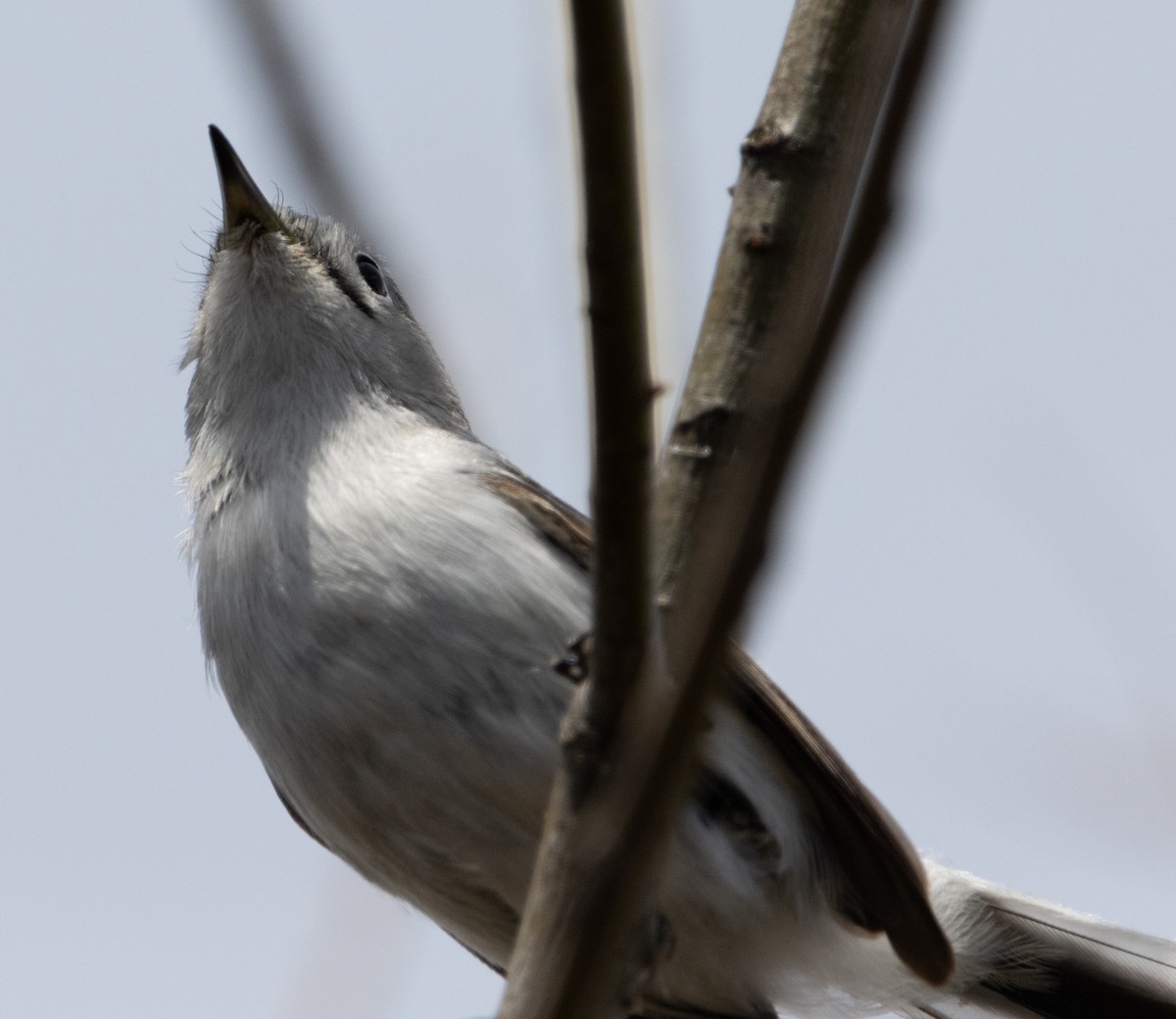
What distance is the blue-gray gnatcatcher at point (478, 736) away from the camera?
246cm

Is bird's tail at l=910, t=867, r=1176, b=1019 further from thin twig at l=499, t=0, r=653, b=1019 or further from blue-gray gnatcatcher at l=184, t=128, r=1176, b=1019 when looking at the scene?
thin twig at l=499, t=0, r=653, b=1019

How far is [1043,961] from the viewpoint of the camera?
124 inches

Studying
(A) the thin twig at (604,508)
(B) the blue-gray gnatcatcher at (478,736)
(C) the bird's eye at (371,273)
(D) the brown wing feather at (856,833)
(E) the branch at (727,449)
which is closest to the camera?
(E) the branch at (727,449)

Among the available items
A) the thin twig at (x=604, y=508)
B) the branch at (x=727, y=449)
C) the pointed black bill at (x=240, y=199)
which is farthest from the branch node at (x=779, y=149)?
the pointed black bill at (x=240, y=199)

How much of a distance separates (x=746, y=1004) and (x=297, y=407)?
1.58 metres

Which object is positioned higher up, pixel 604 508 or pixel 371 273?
pixel 371 273

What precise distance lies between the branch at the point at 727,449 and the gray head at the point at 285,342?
52.8 inches

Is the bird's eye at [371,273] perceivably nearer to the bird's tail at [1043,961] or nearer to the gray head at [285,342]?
the gray head at [285,342]

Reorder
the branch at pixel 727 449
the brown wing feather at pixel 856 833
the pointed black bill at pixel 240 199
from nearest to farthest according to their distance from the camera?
1. the branch at pixel 727 449
2. the brown wing feather at pixel 856 833
3. the pointed black bill at pixel 240 199

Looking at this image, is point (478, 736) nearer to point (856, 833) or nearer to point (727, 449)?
point (856, 833)

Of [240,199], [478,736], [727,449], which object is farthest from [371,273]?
[727,449]

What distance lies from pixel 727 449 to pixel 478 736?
92 centimetres

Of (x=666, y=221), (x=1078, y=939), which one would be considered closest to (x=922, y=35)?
(x=666, y=221)

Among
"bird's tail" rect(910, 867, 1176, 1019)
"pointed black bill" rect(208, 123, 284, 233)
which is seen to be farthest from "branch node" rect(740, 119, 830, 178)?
"bird's tail" rect(910, 867, 1176, 1019)
